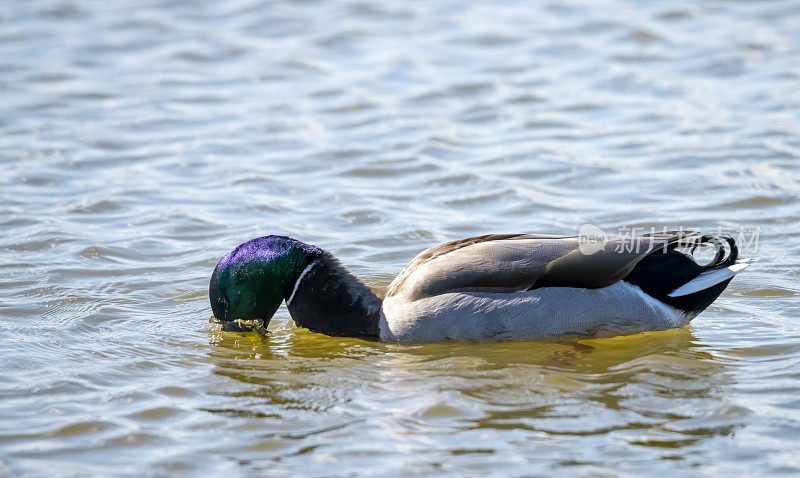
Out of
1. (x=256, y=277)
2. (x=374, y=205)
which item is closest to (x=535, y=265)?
(x=256, y=277)

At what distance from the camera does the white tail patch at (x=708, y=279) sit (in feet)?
22.0

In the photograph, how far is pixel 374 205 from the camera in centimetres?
968

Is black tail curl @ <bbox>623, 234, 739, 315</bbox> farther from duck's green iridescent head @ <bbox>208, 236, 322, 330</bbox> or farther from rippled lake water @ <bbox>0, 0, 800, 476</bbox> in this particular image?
duck's green iridescent head @ <bbox>208, 236, 322, 330</bbox>

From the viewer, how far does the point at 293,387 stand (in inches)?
249

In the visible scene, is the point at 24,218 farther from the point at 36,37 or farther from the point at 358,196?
the point at 36,37

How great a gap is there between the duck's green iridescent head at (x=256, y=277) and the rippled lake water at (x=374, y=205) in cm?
25

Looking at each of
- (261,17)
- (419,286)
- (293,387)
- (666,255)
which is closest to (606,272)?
(666,255)

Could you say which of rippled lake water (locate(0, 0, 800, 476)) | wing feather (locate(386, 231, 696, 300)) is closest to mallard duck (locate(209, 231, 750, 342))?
wing feather (locate(386, 231, 696, 300))

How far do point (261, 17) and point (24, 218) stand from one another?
22.4 ft

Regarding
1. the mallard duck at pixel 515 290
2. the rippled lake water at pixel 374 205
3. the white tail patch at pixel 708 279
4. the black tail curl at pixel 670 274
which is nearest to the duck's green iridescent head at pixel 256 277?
the mallard duck at pixel 515 290

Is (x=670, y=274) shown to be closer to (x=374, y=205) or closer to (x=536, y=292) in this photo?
(x=536, y=292)

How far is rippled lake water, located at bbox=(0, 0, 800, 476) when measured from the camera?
18.4ft

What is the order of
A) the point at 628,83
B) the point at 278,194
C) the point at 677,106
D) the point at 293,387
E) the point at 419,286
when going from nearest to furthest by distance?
the point at 293,387
the point at 419,286
the point at 278,194
the point at 677,106
the point at 628,83

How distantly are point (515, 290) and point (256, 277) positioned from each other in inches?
66.0
